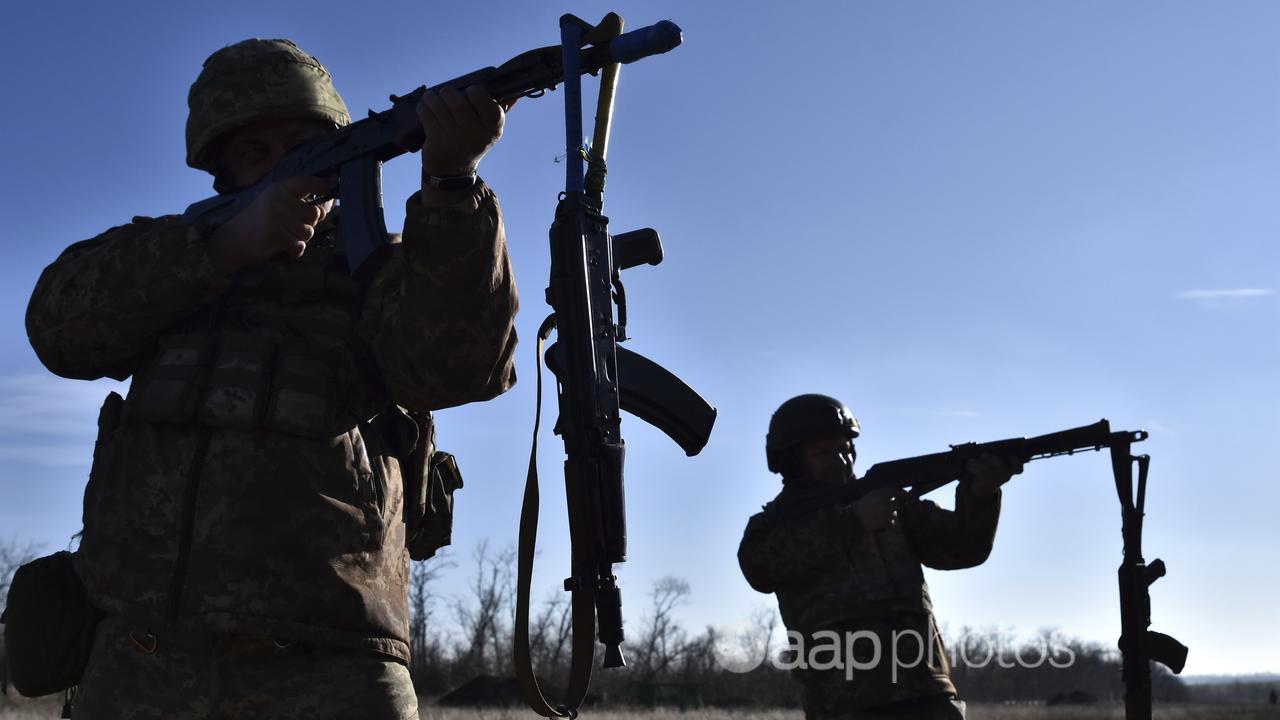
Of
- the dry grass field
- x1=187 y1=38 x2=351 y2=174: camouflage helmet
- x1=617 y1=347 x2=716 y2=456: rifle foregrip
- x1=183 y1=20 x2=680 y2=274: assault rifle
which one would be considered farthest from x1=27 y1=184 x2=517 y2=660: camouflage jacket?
the dry grass field

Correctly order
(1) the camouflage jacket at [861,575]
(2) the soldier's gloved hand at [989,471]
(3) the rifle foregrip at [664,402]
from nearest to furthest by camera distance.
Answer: (3) the rifle foregrip at [664,402], (1) the camouflage jacket at [861,575], (2) the soldier's gloved hand at [989,471]

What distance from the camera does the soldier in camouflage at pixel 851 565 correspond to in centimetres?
705

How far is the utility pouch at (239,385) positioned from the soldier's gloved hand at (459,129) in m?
0.64

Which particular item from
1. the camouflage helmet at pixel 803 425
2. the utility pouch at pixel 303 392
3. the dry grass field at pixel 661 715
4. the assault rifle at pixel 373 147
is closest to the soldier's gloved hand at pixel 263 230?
the assault rifle at pixel 373 147

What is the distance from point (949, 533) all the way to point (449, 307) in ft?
17.8

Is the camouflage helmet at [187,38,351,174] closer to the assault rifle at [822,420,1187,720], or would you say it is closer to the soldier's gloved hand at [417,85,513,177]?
the soldier's gloved hand at [417,85,513,177]

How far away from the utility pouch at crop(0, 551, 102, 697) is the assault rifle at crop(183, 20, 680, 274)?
3.26 feet

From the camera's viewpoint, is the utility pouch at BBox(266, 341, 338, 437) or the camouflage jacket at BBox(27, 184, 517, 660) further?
the utility pouch at BBox(266, 341, 338, 437)

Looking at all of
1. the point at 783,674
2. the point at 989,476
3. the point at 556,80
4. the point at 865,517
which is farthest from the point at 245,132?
the point at 783,674

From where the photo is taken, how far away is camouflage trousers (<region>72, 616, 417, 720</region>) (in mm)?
3074

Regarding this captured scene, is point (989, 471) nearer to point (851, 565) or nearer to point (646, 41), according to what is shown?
point (851, 565)

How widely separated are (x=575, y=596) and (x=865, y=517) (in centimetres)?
470

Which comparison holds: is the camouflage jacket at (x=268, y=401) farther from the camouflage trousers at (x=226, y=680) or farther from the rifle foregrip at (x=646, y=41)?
the rifle foregrip at (x=646, y=41)

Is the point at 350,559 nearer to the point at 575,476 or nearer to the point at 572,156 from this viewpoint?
the point at 575,476
